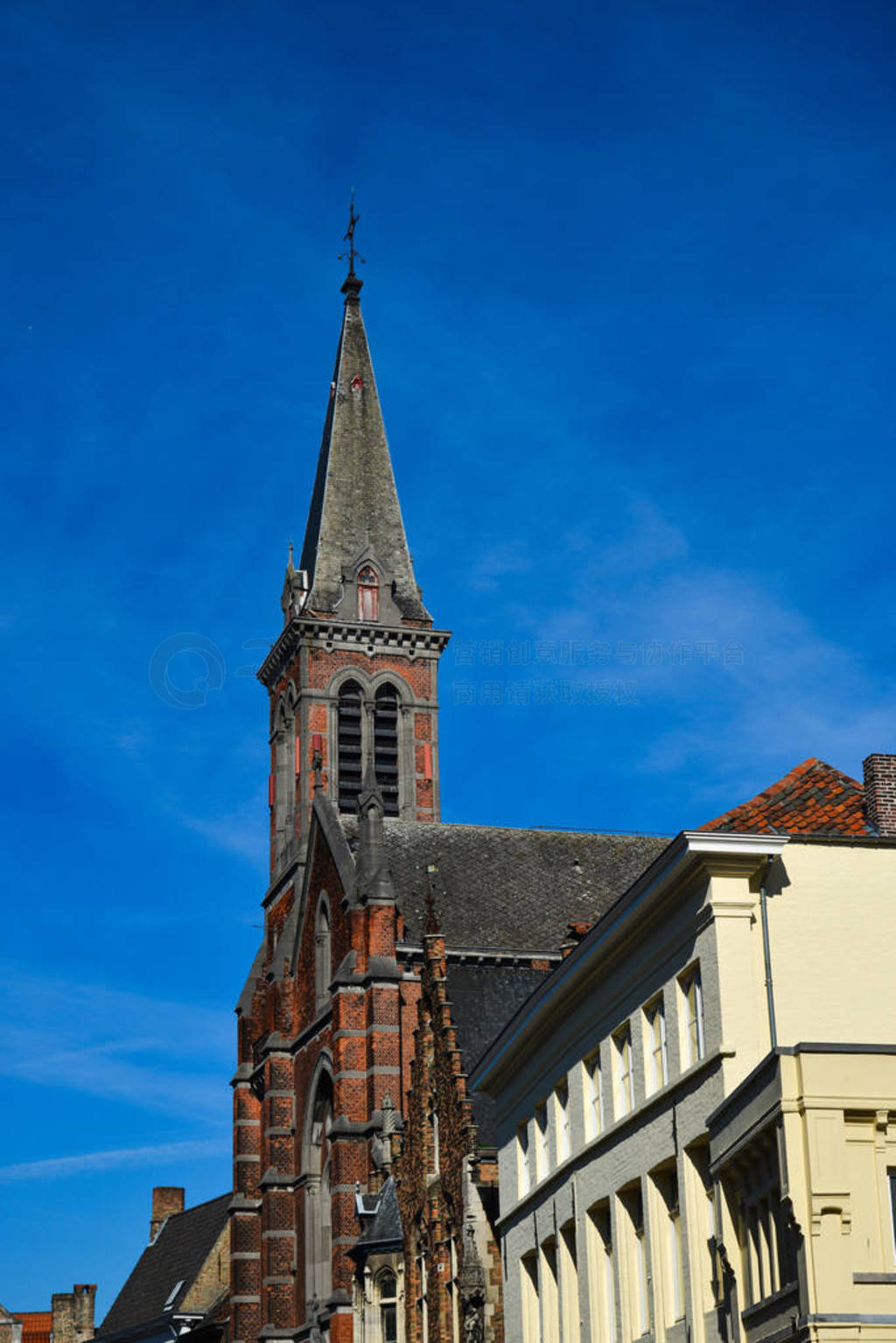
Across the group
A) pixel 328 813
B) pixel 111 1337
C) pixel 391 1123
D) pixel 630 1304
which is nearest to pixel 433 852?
pixel 328 813

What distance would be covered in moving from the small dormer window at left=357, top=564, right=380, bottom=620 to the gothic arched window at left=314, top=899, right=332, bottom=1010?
19167 millimetres

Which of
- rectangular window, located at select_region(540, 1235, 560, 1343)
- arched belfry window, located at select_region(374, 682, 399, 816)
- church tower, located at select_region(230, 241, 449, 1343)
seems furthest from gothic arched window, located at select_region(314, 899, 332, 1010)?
rectangular window, located at select_region(540, 1235, 560, 1343)

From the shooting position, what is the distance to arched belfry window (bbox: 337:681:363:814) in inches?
3113

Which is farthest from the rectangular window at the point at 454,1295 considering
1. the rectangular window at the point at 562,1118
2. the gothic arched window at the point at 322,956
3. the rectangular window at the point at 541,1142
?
the gothic arched window at the point at 322,956

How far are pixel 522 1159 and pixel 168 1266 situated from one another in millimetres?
48566

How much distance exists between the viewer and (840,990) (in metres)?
28.4

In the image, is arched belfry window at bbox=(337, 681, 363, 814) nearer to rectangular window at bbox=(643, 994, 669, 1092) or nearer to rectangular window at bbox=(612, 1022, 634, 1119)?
rectangular window at bbox=(612, 1022, 634, 1119)

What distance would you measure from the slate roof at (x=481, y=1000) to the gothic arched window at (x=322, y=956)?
33.5 feet

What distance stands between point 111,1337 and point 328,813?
28.4 m

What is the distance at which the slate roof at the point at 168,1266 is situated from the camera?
3142 inches

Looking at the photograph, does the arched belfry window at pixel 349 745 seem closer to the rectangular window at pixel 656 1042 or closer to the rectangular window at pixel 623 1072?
the rectangular window at pixel 623 1072

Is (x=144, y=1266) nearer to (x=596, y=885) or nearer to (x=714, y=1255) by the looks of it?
(x=596, y=885)

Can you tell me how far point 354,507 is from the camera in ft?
286

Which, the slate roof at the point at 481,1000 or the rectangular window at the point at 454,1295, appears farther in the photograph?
the slate roof at the point at 481,1000
